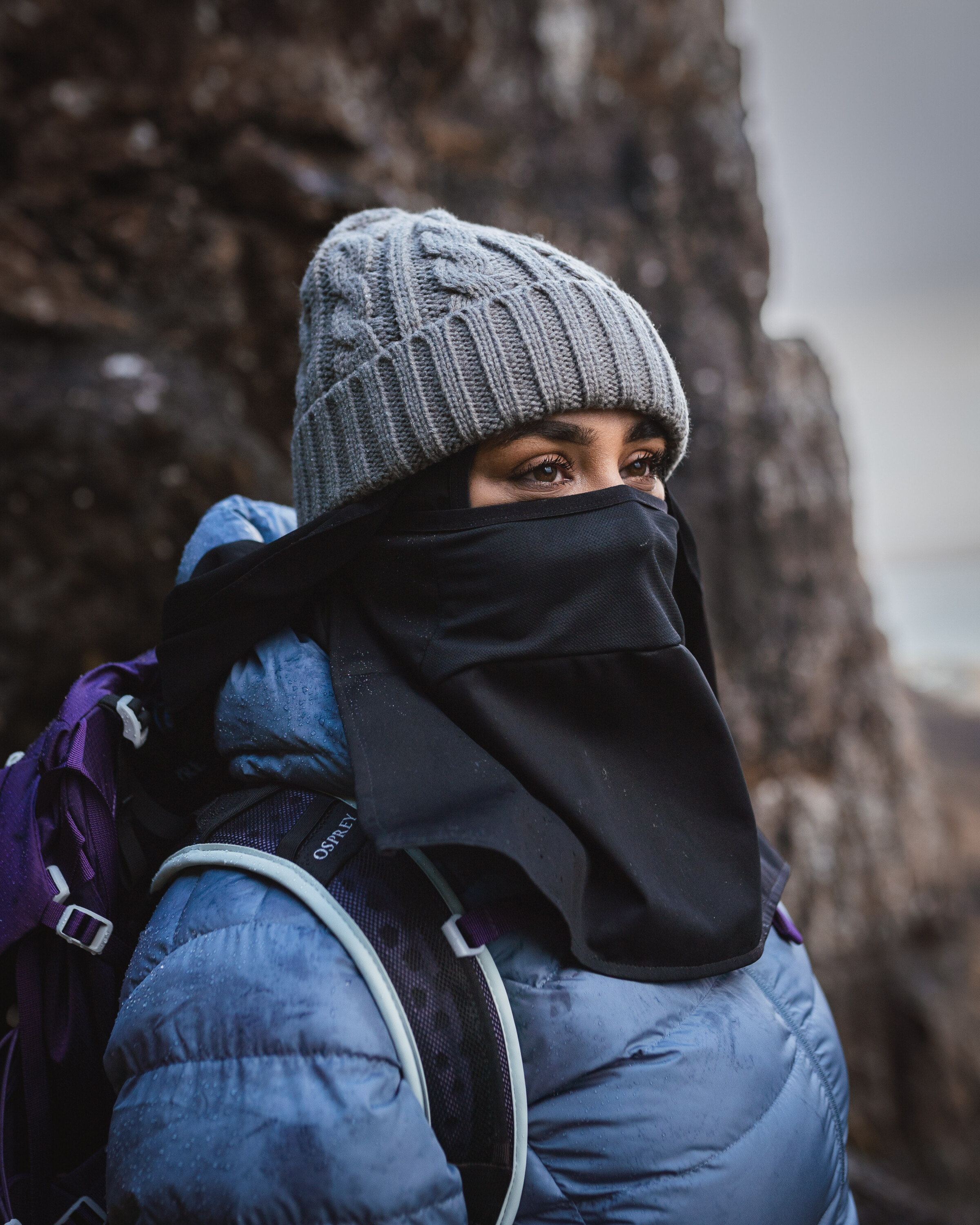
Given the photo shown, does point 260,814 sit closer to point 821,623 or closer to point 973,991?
point 821,623

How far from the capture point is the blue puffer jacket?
76 centimetres

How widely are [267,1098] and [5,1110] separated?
58 cm

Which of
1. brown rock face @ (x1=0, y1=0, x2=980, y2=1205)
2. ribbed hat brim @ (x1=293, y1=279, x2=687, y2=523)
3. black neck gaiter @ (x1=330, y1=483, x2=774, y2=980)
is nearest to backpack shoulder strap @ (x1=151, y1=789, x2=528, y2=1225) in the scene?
black neck gaiter @ (x1=330, y1=483, x2=774, y2=980)

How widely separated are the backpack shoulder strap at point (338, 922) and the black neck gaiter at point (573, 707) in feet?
0.53

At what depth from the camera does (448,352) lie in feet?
3.96

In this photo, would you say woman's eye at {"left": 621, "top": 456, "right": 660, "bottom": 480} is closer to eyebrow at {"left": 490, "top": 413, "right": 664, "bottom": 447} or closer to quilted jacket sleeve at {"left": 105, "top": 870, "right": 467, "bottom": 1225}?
eyebrow at {"left": 490, "top": 413, "right": 664, "bottom": 447}

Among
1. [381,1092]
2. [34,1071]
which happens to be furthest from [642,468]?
[34,1071]

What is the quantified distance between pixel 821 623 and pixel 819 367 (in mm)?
2044

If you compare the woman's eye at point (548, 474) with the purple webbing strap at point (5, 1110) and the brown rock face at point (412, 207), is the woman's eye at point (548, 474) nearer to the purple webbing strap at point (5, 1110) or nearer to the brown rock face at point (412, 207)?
the purple webbing strap at point (5, 1110)

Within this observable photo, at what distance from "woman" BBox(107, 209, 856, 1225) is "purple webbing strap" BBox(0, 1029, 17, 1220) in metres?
0.34

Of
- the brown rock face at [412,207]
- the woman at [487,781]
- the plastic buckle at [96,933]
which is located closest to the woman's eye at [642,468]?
the woman at [487,781]

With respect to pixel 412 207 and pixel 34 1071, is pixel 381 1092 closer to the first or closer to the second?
pixel 34 1071

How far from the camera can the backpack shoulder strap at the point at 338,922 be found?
0.82m

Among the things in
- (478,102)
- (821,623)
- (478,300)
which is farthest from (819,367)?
(478,300)
